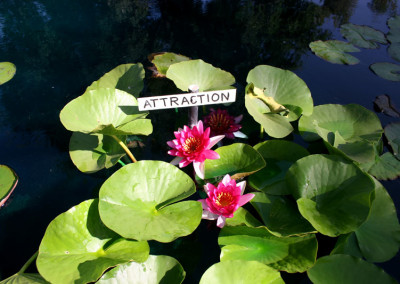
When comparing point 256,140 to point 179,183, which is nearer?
point 179,183

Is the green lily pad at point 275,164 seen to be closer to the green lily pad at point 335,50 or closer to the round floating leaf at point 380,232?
the round floating leaf at point 380,232

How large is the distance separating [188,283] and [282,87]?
3.69 ft

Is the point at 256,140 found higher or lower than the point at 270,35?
lower

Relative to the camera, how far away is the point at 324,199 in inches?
45.0

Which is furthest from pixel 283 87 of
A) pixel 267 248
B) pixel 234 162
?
pixel 267 248

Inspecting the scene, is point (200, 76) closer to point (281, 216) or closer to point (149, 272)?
point (281, 216)

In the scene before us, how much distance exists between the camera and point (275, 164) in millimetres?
1397

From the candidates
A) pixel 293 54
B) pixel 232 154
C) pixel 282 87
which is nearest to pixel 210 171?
pixel 232 154

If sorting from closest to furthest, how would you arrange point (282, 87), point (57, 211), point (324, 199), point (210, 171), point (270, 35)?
point (324, 199) → point (210, 171) → point (57, 211) → point (282, 87) → point (270, 35)

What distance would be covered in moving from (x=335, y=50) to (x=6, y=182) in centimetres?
254

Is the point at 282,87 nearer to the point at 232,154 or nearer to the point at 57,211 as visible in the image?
the point at 232,154

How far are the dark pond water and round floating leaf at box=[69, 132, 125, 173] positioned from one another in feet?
0.52

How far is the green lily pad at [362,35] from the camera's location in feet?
8.42

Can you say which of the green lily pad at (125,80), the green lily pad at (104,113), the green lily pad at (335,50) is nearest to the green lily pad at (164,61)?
the green lily pad at (125,80)
